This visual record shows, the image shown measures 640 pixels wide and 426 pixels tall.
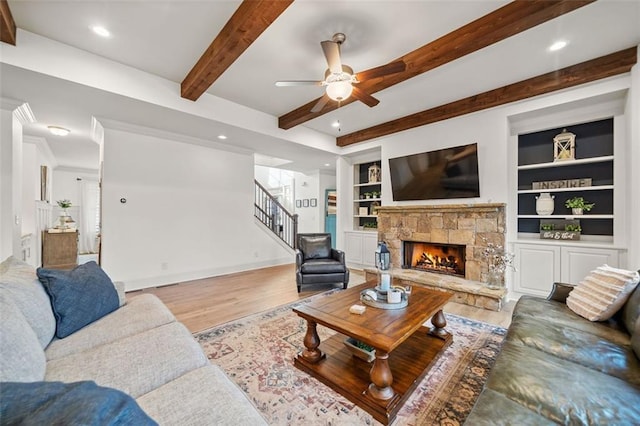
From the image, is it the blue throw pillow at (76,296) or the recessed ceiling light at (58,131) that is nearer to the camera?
the blue throw pillow at (76,296)

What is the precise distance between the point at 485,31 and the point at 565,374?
2601mm

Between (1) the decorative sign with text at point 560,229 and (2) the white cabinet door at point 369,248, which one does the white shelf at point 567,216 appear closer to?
(1) the decorative sign with text at point 560,229

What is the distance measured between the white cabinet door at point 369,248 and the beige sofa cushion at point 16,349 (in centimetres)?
490

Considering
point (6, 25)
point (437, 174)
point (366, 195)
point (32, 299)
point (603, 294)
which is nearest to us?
point (32, 299)

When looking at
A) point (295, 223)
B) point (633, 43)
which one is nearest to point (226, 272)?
point (295, 223)

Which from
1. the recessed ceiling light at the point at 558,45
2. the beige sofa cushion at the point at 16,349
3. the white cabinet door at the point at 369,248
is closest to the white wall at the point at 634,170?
the recessed ceiling light at the point at 558,45

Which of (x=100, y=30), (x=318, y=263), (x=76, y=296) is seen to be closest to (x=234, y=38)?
(x=100, y=30)

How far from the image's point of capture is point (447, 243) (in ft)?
13.4

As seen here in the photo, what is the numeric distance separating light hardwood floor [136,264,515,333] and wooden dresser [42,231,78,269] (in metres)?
3.14

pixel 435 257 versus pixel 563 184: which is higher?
pixel 563 184

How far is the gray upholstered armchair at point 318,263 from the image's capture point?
401 centimetres

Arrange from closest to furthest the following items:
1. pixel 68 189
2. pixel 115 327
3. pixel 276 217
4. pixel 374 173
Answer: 1. pixel 115 327
2. pixel 374 173
3. pixel 68 189
4. pixel 276 217

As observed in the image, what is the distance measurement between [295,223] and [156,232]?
3.34 meters

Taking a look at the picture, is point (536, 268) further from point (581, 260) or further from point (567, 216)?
point (567, 216)
